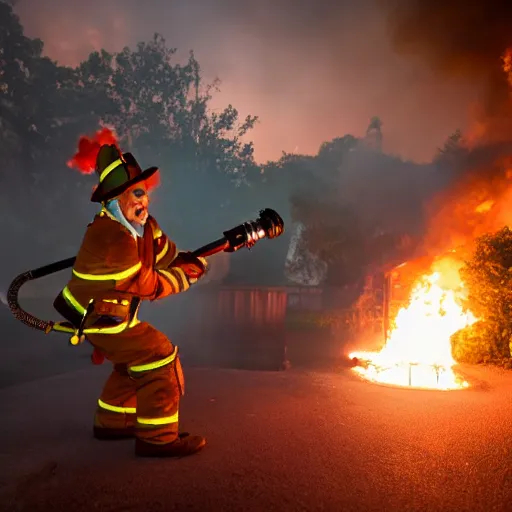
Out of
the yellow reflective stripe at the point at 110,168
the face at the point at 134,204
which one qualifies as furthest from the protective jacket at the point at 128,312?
the yellow reflective stripe at the point at 110,168

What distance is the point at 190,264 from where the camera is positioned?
397 cm

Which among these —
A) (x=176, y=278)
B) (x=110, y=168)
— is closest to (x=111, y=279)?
(x=176, y=278)

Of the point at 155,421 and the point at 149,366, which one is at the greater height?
the point at 149,366

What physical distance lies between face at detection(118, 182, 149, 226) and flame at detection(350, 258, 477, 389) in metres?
4.97

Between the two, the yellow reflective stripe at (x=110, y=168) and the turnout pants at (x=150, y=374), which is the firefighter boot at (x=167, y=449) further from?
the yellow reflective stripe at (x=110, y=168)

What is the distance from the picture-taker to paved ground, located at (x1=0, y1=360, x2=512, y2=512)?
2844 millimetres

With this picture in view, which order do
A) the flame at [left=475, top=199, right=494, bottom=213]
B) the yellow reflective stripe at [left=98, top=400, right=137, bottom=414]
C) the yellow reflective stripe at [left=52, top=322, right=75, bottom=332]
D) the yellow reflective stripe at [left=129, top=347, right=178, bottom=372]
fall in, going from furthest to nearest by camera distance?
the flame at [left=475, top=199, right=494, bottom=213]
the yellow reflective stripe at [left=98, top=400, right=137, bottom=414]
the yellow reflective stripe at [left=52, top=322, right=75, bottom=332]
the yellow reflective stripe at [left=129, top=347, right=178, bottom=372]

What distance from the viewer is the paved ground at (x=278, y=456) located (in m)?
2.84

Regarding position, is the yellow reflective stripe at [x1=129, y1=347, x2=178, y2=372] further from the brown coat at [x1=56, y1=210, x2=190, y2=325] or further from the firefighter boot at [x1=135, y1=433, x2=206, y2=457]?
the firefighter boot at [x1=135, y1=433, x2=206, y2=457]

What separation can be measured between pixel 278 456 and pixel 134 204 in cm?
238

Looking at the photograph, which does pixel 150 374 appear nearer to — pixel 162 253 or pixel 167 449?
pixel 167 449

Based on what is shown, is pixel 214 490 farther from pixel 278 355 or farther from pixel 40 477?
pixel 278 355

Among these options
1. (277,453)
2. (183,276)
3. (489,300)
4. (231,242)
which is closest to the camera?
(277,453)

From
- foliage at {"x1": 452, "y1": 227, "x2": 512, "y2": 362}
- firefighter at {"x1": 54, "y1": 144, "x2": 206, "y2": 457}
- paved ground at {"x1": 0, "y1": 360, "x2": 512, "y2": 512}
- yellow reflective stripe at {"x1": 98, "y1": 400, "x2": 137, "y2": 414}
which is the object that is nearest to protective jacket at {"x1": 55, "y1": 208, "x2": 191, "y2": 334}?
firefighter at {"x1": 54, "y1": 144, "x2": 206, "y2": 457}
